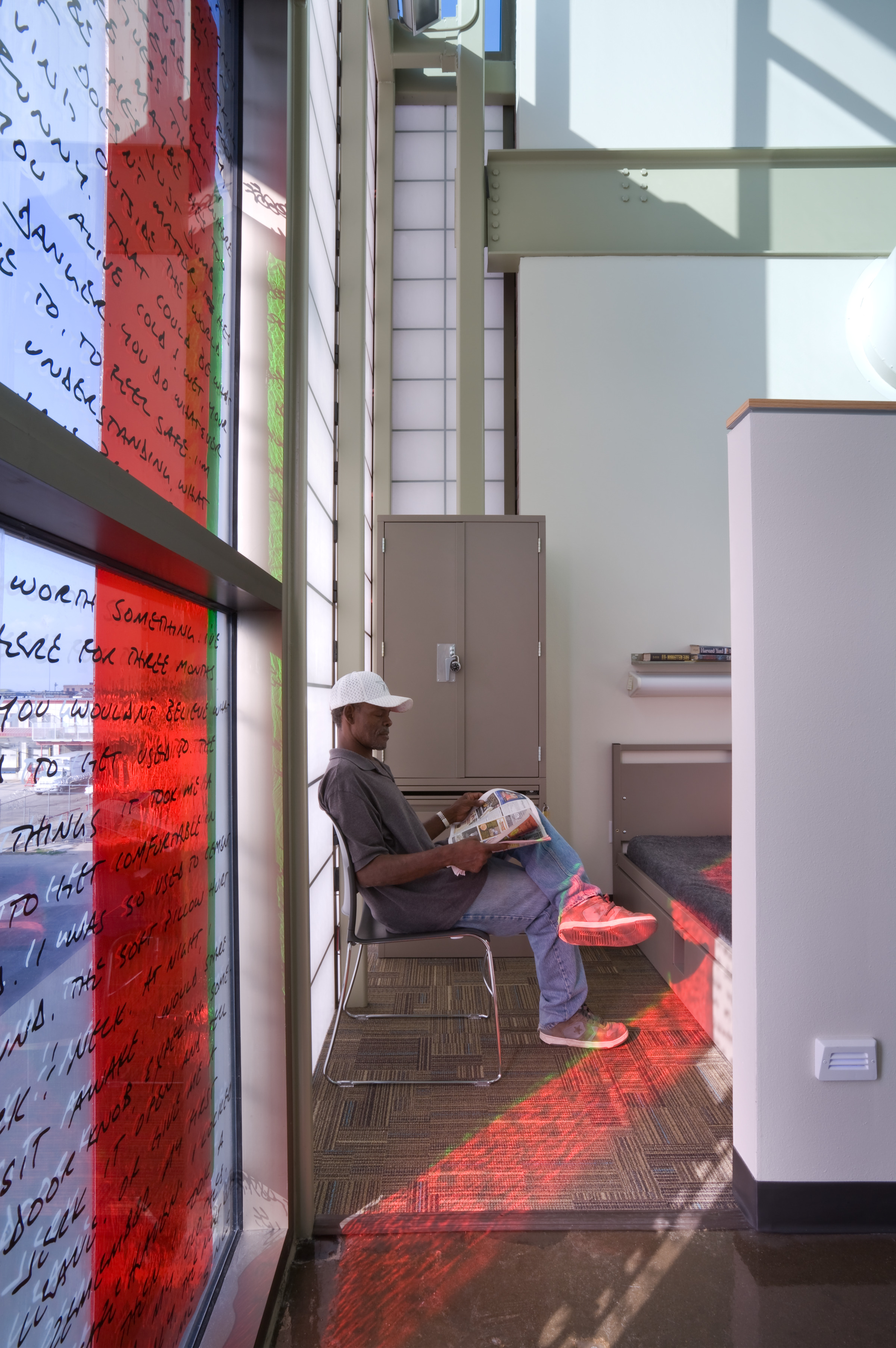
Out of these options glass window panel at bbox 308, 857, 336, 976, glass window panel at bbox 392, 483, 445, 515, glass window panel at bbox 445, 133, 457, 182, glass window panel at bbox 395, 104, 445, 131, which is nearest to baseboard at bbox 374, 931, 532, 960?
glass window panel at bbox 308, 857, 336, 976

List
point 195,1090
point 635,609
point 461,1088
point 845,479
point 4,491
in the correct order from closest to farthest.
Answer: point 4,491 < point 195,1090 < point 845,479 < point 461,1088 < point 635,609

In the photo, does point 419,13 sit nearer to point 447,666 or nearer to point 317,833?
point 447,666

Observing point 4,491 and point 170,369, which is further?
point 170,369

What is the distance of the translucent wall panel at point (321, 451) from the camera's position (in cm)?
264

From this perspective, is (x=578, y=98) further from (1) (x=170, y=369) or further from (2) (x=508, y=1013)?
(2) (x=508, y=1013)

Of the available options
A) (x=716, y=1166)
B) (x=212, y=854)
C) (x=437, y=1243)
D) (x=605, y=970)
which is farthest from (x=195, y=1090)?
(x=605, y=970)

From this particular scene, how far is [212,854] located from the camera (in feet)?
4.93

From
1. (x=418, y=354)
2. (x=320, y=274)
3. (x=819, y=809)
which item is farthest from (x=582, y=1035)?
(x=418, y=354)

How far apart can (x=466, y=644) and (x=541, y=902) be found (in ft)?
4.68

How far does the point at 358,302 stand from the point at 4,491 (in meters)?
2.81

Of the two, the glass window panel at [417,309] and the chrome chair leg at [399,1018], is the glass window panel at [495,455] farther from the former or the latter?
the chrome chair leg at [399,1018]

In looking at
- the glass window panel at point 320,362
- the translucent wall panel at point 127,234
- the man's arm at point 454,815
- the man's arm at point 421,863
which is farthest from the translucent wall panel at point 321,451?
the translucent wall panel at point 127,234

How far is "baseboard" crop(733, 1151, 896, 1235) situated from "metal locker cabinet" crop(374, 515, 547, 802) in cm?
196

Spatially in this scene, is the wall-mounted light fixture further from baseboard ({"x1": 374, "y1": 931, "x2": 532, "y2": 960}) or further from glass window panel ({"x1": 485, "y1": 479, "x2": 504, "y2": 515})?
baseboard ({"x1": 374, "y1": 931, "x2": 532, "y2": 960})
